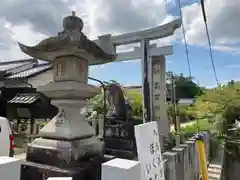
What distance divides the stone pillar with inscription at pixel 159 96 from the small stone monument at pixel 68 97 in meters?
5.91

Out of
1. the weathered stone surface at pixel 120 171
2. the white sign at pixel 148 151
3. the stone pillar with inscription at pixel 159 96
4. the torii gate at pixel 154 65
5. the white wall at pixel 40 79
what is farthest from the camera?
the white wall at pixel 40 79

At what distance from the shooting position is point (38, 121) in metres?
11.3

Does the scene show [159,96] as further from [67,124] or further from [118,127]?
[67,124]

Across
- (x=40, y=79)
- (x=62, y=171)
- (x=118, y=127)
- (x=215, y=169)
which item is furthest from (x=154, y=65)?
(x=40, y=79)

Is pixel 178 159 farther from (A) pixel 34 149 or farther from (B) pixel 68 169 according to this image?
(A) pixel 34 149

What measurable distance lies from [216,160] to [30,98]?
8.85 meters

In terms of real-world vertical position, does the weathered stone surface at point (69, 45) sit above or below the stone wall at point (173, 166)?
above

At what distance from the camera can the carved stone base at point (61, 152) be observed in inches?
→ 110

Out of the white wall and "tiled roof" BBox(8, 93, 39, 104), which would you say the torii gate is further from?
the white wall

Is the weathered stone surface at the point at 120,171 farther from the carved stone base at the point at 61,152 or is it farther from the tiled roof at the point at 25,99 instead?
the tiled roof at the point at 25,99

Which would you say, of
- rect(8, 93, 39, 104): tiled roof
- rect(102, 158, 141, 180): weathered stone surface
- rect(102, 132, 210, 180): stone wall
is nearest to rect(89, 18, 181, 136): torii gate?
rect(102, 132, 210, 180): stone wall

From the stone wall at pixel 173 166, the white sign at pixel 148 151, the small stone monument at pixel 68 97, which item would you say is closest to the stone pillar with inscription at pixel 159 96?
the stone wall at pixel 173 166

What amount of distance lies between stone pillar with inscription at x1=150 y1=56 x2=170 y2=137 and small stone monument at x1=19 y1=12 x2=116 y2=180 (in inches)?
232

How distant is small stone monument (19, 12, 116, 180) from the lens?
2828mm
